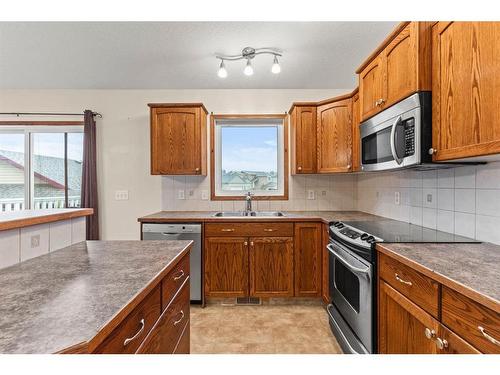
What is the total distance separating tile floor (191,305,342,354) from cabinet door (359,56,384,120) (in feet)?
5.88

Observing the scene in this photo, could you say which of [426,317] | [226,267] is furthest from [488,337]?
[226,267]

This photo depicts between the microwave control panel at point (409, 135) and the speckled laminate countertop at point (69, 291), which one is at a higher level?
the microwave control panel at point (409, 135)

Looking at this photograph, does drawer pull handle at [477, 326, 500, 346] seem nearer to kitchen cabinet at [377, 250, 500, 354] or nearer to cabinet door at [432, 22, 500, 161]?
kitchen cabinet at [377, 250, 500, 354]

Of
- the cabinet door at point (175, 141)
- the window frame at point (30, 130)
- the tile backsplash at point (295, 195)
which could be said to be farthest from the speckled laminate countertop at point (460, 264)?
the window frame at point (30, 130)

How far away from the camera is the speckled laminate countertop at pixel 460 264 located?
Answer: 78cm

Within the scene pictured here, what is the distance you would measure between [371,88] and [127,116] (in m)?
2.80

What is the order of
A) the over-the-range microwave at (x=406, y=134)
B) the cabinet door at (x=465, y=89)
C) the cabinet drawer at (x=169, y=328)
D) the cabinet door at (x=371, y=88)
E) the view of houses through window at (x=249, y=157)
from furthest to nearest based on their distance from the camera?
the view of houses through window at (x=249, y=157)
the cabinet door at (x=371, y=88)
the over-the-range microwave at (x=406, y=134)
the cabinet door at (x=465, y=89)
the cabinet drawer at (x=169, y=328)

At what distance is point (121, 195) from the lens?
323cm

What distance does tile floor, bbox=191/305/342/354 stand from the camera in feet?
6.21

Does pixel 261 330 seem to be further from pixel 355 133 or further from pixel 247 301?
pixel 355 133

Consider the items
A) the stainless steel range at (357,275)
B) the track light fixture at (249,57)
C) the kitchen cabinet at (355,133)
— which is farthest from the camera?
the kitchen cabinet at (355,133)

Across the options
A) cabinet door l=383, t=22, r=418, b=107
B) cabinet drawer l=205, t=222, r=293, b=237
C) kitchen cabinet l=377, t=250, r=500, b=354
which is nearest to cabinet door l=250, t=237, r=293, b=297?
cabinet drawer l=205, t=222, r=293, b=237

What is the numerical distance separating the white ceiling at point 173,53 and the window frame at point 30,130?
1.44 feet

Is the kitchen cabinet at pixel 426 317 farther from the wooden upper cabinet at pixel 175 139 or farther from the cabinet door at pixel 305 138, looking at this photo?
the wooden upper cabinet at pixel 175 139
